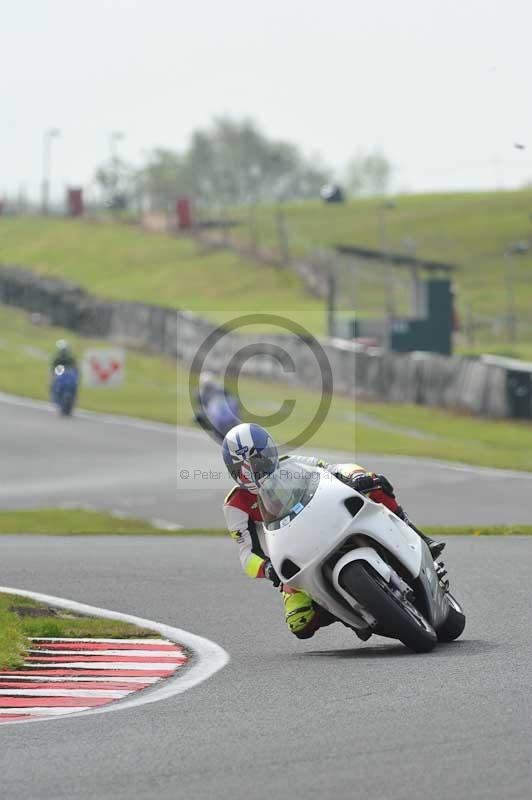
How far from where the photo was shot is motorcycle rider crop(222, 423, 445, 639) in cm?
894

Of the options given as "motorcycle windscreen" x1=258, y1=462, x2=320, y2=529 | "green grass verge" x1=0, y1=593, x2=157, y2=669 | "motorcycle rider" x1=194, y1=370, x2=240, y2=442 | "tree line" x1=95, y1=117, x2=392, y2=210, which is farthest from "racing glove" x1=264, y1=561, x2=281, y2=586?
"tree line" x1=95, y1=117, x2=392, y2=210

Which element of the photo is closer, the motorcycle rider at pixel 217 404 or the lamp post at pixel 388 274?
the motorcycle rider at pixel 217 404

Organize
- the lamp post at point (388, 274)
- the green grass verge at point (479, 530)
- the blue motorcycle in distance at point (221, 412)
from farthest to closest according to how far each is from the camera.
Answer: the lamp post at point (388, 274), the blue motorcycle in distance at point (221, 412), the green grass verge at point (479, 530)

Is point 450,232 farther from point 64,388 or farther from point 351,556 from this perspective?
point 351,556

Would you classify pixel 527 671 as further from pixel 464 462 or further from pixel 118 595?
pixel 464 462

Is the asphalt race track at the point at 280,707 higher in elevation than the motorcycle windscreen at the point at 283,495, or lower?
lower

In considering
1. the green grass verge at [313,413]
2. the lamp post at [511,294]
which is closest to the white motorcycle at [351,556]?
the green grass verge at [313,413]

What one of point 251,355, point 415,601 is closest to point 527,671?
point 415,601

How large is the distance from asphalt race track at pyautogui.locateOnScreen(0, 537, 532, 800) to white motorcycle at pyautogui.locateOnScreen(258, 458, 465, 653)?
233 millimetres

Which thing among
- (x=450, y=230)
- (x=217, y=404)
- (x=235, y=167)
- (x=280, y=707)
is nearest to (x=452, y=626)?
(x=280, y=707)

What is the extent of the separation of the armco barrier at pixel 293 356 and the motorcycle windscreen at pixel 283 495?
21.2 m

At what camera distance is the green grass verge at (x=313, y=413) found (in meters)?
28.2

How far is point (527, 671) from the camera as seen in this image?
308 inches

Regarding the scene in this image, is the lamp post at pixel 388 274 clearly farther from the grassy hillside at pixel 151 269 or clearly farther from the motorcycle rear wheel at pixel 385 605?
the motorcycle rear wheel at pixel 385 605
